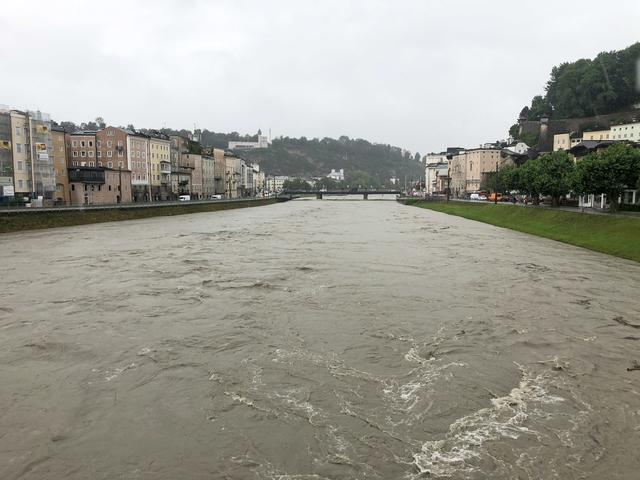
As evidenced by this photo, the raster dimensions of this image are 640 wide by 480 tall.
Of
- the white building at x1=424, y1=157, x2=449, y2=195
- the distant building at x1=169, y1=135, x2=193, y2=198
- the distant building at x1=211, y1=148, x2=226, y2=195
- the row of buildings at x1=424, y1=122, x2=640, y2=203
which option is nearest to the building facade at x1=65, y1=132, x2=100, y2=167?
the distant building at x1=169, y1=135, x2=193, y2=198

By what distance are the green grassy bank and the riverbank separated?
43.5 meters

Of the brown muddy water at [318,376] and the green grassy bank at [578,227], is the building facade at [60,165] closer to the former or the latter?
the green grassy bank at [578,227]

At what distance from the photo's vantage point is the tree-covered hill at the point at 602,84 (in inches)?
4665

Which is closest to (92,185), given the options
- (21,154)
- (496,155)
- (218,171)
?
(21,154)

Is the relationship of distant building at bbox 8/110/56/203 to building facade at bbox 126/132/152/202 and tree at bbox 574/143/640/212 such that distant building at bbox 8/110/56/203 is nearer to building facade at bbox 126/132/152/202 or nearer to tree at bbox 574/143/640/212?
building facade at bbox 126/132/152/202

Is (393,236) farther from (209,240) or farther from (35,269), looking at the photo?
(35,269)

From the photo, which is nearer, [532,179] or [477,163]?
Result: [532,179]

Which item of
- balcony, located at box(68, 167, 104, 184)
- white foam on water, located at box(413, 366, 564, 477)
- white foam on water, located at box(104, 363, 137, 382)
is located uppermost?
balcony, located at box(68, 167, 104, 184)

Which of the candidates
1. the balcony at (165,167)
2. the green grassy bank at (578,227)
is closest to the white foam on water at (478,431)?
the green grassy bank at (578,227)

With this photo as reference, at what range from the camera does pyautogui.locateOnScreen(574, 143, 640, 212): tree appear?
45.0 meters

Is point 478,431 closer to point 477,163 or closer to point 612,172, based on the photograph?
point 612,172

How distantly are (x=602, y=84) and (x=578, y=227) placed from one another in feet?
302

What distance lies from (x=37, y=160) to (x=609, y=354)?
246 ft

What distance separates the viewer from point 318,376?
11.2 meters
